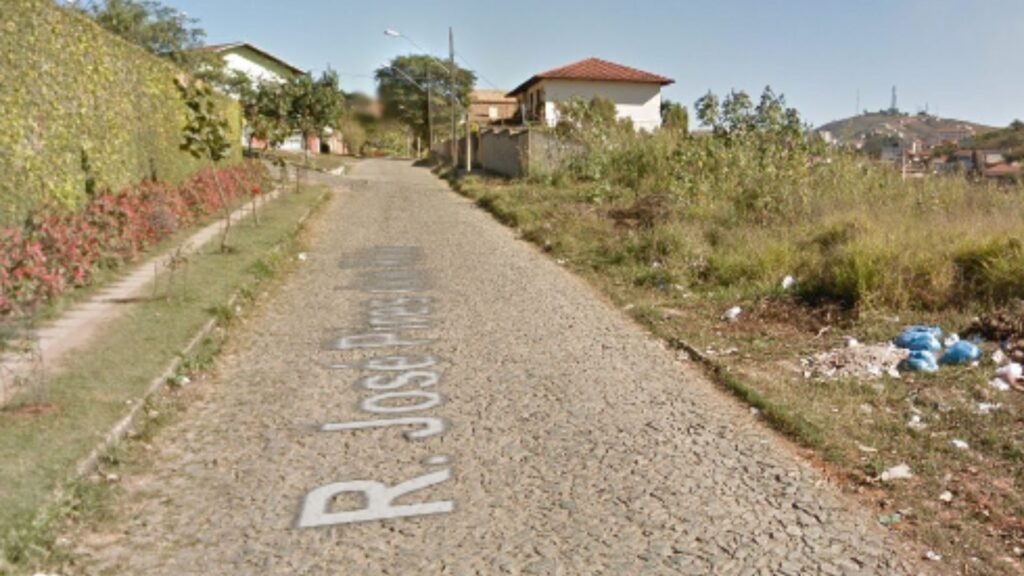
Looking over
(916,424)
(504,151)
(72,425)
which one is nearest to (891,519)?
(916,424)

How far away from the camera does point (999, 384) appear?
4992mm

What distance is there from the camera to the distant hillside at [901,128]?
50.0 ft

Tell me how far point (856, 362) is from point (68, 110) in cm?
880

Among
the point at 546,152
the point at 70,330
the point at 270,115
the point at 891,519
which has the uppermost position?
the point at 270,115

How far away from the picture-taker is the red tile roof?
4488 cm

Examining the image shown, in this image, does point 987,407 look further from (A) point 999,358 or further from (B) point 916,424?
(A) point 999,358

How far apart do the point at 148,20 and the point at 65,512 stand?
40.2 meters

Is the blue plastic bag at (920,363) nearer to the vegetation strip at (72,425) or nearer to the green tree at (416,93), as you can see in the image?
the vegetation strip at (72,425)

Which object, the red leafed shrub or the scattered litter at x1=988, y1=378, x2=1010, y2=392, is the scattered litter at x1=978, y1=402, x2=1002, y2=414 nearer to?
the scattered litter at x1=988, y1=378, x2=1010, y2=392

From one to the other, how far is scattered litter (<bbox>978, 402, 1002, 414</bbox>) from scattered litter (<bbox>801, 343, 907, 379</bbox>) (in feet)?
2.13

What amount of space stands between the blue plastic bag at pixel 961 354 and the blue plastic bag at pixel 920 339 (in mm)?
119

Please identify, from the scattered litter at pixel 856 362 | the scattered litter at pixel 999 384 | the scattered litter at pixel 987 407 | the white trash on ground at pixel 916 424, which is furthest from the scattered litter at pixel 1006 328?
the white trash on ground at pixel 916 424

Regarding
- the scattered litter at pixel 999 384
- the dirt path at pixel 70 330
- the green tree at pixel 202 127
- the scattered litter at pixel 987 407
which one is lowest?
the scattered litter at pixel 987 407

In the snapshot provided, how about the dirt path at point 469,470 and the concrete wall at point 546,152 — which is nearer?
the dirt path at point 469,470
